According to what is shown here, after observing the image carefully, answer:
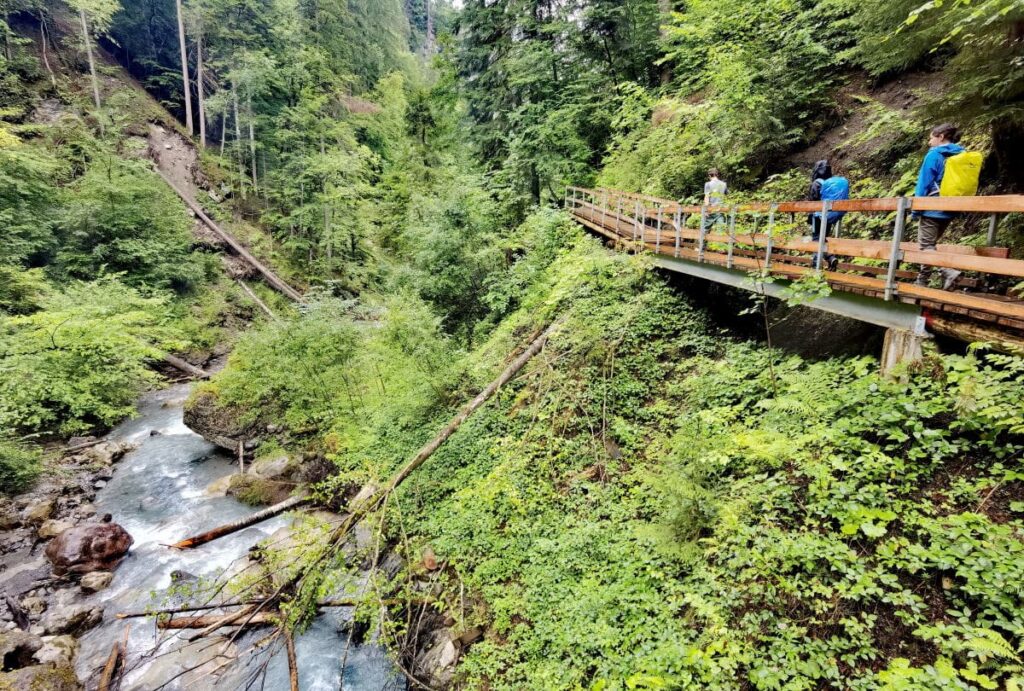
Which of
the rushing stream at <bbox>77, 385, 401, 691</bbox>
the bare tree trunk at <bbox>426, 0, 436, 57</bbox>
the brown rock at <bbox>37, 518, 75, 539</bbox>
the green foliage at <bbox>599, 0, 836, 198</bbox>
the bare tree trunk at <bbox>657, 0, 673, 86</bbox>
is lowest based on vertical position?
the rushing stream at <bbox>77, 385, 401, 691</bbox>

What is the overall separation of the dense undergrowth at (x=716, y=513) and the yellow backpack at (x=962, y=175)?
1.68 m

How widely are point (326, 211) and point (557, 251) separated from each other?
69.7 feet

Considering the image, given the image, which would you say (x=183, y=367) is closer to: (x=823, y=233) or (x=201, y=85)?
(x=823, y=233)

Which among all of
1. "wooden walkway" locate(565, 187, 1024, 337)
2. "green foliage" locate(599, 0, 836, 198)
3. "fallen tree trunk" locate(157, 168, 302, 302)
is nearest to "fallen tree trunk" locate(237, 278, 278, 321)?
"fallen tree trunk" locate(157, 168, 302, 302)

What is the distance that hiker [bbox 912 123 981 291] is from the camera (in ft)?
15.0

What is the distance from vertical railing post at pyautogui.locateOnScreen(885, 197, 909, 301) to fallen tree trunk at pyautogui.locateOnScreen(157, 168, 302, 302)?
2815 cm

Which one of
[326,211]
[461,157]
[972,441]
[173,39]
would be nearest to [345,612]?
[972,441]

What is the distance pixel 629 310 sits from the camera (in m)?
8.91

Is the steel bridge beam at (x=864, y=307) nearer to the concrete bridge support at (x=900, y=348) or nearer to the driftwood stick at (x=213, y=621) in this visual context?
the concrete bridge support at (x=900, y=348)

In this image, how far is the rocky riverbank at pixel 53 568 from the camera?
764cm

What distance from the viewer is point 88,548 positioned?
1015 centimetres

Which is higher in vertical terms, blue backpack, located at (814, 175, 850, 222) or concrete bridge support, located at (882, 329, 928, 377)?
blue backpack, located at (814, 175, 850, 222)

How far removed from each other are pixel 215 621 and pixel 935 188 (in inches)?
461

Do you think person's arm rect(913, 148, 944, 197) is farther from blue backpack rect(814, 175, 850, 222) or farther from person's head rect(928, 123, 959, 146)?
blue backpack rect(814, 175, 850, 222)
